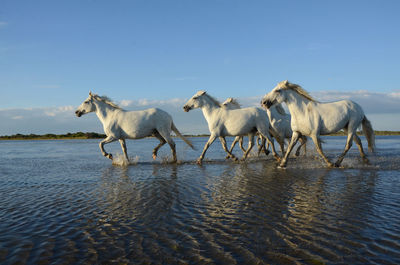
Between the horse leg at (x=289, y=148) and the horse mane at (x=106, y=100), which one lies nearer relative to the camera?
the horse leg at (x=289, y=148)

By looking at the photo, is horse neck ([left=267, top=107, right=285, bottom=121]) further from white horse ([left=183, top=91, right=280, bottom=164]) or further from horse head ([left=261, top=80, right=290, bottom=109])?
horse head ([left=261, top=80, right=290, bottom=109])

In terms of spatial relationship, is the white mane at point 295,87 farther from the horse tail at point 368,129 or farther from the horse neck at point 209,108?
the horse neck at point 209,108

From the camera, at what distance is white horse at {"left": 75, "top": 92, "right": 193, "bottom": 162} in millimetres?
11031

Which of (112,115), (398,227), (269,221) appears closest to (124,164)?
(112,115)

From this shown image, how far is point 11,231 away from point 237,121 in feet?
27.4

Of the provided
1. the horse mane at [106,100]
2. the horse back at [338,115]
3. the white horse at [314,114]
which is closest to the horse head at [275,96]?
the white horse at [314,114]

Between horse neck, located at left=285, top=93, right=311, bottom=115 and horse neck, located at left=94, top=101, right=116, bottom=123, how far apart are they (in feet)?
22.2

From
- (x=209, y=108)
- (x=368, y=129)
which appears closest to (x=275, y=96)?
(x=209, y=108)

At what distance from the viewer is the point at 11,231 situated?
332 cm

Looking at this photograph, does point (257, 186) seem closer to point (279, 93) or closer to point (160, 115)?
point (279, 93)

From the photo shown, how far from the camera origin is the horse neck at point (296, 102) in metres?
8.62

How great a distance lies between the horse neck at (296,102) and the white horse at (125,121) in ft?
15.6

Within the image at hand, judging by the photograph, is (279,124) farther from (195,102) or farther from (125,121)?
(125,121)

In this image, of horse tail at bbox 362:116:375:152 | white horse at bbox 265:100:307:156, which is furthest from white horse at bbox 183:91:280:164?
horse tail at bbox 362:116:375:152
